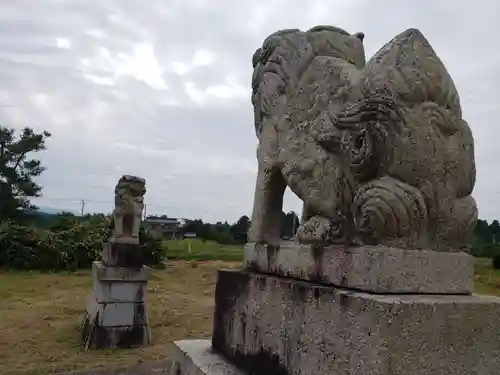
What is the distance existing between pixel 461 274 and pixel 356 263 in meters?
0.42

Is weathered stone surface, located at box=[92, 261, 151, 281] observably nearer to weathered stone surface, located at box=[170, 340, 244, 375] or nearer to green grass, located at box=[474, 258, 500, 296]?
weathered stone surface, located at box=[170, 340, 244, 375]

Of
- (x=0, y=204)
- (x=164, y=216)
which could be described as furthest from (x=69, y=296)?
(x=164, y=216)

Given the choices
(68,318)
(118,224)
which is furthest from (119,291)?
(68,318)

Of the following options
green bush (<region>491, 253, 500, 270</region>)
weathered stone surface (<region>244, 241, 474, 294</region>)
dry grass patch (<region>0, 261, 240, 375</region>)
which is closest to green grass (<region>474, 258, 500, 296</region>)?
green bush (<region>491, 253, 500, 270</region>)

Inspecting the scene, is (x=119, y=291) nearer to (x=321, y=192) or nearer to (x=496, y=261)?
(x=321, y=192)

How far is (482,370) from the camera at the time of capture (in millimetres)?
1935

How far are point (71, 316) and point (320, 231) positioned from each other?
25.9 ft

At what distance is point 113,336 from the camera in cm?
741

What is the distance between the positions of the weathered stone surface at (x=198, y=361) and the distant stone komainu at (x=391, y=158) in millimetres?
883

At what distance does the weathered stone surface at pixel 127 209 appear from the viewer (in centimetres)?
779

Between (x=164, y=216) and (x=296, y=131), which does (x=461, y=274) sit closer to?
(x=296, y=131)

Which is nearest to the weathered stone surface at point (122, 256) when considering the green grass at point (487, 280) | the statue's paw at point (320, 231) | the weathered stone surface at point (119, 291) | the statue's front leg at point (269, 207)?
the weathered stone surface at point (119, 291)

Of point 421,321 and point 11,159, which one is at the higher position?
point 11,159

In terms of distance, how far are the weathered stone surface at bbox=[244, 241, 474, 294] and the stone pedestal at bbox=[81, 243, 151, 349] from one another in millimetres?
5621
